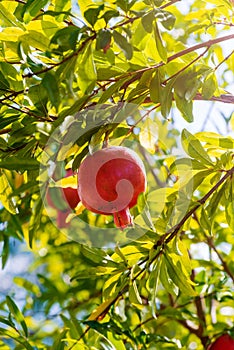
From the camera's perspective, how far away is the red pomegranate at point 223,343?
4.80 feet

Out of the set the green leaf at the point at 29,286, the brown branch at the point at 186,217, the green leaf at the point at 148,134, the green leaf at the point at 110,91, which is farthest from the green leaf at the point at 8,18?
the green leaf at the point at 29,286

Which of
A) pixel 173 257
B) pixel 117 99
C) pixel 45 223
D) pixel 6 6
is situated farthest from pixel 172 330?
pixel 6 6

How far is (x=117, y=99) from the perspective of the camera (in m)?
1.08

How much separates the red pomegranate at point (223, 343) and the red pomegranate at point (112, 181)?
61 centimetres

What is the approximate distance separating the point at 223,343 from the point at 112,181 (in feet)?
2.26

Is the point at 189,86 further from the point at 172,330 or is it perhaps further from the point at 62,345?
the point at 172,330

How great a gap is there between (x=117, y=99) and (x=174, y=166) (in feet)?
0.48

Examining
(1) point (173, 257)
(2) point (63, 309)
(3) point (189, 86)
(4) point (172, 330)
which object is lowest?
(4) point (172, 330)

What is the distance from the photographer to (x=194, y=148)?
42.0 inches

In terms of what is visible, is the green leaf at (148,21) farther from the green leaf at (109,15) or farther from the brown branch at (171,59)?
the brown branch at (171,59)

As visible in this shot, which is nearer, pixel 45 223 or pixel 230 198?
pixel 230 198

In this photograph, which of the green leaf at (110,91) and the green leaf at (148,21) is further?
the green leaf at (110,91)

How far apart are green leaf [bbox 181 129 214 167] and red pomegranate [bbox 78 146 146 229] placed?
0.38 ft

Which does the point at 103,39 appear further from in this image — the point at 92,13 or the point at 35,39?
the point at 35,39
